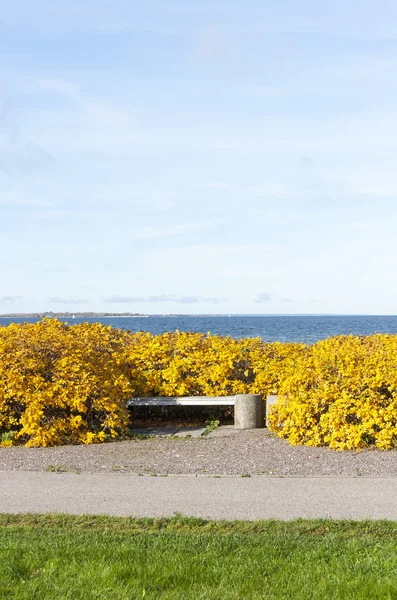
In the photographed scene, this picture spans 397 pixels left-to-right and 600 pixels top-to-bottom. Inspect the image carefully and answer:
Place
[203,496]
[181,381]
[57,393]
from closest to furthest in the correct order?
[203,496] → [57,393] → [181,381]

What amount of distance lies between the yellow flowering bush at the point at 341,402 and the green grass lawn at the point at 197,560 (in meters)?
3.62

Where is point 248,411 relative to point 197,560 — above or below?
above

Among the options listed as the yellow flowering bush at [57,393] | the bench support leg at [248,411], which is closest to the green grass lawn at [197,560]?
the yellow flowering bush at [57,393]

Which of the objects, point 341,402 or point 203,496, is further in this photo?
point 341,402

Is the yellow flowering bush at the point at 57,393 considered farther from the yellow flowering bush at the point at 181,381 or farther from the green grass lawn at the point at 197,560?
the green grass lawn at the point at 197,560

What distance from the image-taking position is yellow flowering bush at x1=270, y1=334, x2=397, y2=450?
9.84 m

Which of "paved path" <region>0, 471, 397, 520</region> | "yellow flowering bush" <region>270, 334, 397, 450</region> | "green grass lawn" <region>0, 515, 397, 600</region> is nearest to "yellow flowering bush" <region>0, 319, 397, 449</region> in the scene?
"yellow flowering bush" <region>270, 334, 397, 450</region>

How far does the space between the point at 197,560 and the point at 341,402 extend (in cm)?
520

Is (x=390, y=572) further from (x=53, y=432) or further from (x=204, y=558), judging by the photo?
(x=53, y=432)

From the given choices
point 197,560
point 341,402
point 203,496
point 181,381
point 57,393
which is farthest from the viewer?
point 181,381

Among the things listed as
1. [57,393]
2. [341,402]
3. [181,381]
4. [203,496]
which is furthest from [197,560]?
[181,381]

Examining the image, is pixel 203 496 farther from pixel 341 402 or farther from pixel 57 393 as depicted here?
pixel 57 393

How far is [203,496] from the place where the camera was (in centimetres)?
734

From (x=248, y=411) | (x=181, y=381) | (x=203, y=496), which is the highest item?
(x=181, y=381)
